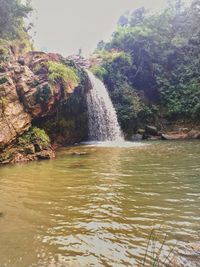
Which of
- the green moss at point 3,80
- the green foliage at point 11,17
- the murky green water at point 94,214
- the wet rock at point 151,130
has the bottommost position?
the murky green water at point 94,214

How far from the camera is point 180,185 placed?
23.6 ft

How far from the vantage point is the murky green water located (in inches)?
156

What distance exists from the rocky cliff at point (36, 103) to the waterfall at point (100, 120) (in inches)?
56.5

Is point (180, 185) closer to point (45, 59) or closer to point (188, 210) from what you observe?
point (188, 210)

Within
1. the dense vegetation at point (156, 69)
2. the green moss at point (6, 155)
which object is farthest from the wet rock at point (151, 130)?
the green moss at point (6, 155)

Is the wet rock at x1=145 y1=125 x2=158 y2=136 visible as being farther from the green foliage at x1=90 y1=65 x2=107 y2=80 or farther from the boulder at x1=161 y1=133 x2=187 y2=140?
the green foliage at x1=90 y1=65 x2=107 y2=80

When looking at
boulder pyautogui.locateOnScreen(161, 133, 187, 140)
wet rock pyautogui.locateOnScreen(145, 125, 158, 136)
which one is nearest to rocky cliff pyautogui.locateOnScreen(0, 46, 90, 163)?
wet rock pyautogui.locateOnScreen(145, 125, 158, 136)

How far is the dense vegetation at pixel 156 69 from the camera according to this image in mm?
27344

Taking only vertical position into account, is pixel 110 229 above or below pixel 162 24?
below

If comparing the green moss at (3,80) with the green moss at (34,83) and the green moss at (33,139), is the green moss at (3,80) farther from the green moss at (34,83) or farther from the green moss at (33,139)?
the green moss at (33,139)

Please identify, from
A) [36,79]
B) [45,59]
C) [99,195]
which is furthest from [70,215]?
[45,59]

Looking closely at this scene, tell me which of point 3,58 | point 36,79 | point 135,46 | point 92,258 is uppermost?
point 135,46

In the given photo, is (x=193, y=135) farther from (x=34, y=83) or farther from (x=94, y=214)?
(x=94, y=214)

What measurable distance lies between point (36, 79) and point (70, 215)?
41.0ft
